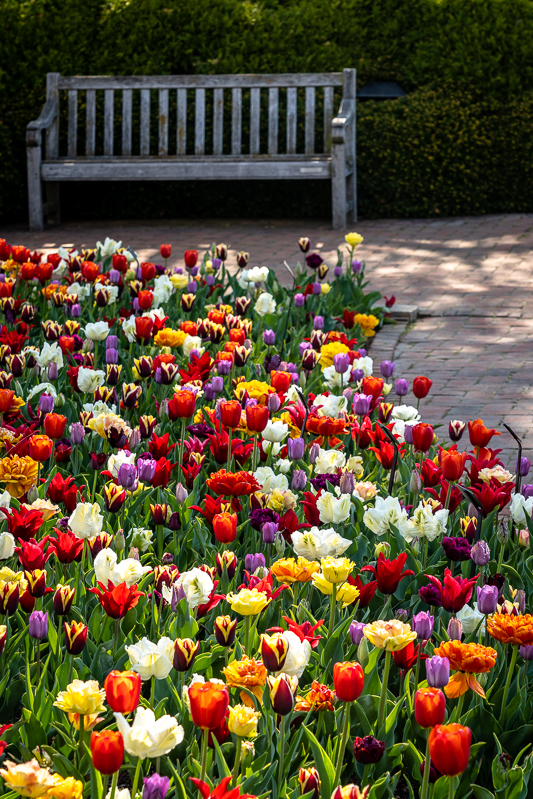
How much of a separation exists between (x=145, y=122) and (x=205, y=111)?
70 centimetres

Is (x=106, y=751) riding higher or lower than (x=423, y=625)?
higher

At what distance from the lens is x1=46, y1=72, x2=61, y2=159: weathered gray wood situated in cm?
984

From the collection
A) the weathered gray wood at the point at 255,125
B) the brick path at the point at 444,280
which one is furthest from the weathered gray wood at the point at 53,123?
the weathered gray wood at the point at 255,125

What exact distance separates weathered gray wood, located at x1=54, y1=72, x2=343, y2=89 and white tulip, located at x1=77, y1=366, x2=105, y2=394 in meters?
7.13

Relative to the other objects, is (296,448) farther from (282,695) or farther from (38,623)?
(282,695)

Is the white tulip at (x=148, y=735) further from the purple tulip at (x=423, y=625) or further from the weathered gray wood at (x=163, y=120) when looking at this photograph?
the weathered gray wood at (x=163, y=120)

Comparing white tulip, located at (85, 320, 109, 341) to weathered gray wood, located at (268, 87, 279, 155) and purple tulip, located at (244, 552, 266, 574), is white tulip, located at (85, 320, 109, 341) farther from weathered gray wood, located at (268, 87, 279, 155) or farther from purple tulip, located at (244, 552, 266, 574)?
weathered gray wood, located at (268, 87, 279, 155)

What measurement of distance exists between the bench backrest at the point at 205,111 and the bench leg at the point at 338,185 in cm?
61

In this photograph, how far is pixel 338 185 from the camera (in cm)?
932

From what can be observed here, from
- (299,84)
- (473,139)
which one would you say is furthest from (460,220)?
(299,84)

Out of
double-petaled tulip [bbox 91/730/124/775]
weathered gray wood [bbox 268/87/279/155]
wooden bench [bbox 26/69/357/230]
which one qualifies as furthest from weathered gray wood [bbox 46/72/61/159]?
double-petaled tulip [bbox 91/730/124/775]

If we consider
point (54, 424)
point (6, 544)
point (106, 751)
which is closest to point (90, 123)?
point (54, 424)

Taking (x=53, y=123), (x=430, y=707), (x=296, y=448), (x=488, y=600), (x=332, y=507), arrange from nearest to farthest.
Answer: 1. (x=430, y=707)
2. (x=488, y=600)
3. (x=332, y=507)
4. (x=296, y=448)
5. (x=53, y=123)

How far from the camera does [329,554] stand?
2.17 meters
